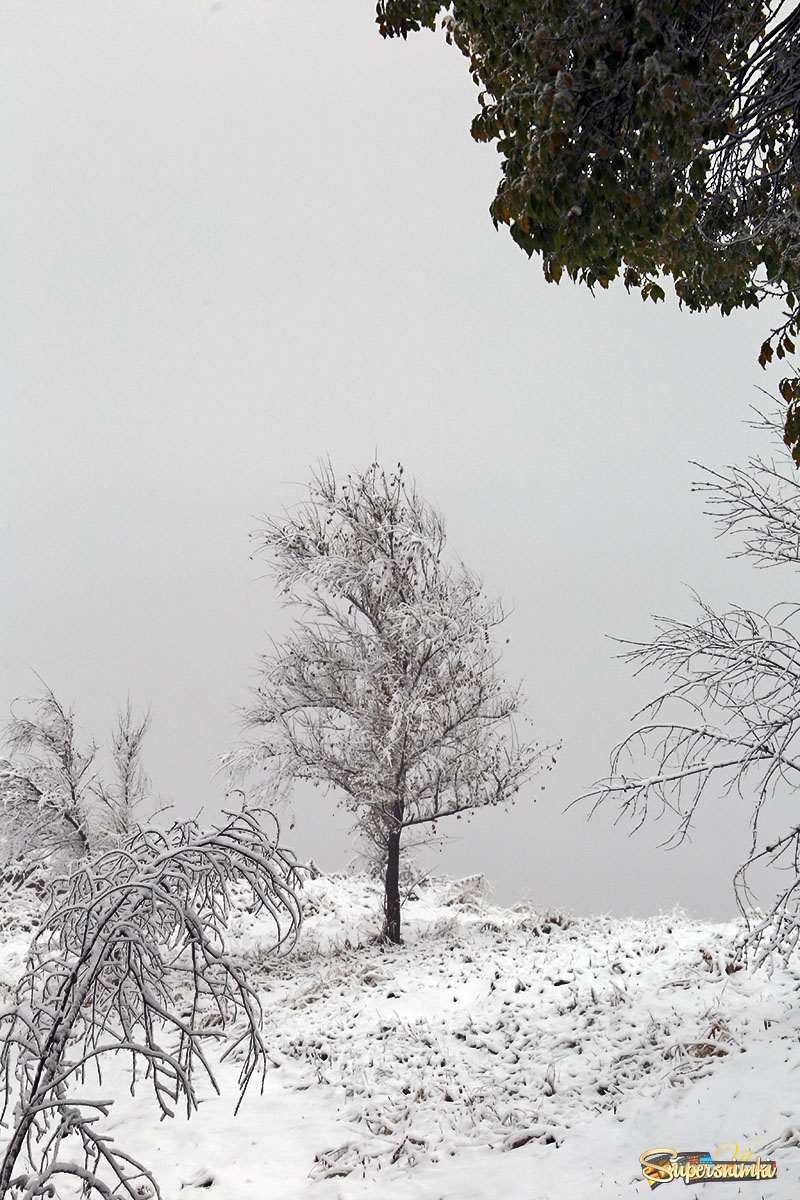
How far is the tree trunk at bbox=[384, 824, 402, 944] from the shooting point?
42.0 ft

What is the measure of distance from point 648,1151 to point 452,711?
7565 millimetres

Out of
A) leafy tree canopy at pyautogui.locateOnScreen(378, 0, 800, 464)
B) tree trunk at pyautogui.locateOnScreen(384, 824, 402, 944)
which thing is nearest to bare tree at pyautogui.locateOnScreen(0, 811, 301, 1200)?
leafy tree canopy at pyautogui.locateOnScreen(378, 0, 800, 464)

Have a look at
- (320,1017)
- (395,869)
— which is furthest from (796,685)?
(395,869)

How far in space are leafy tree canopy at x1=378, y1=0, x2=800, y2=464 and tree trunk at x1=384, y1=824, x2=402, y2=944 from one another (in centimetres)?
1042

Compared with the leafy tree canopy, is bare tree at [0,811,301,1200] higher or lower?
lower

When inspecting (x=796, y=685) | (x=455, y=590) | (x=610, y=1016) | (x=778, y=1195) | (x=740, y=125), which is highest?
(x=455, y=590)

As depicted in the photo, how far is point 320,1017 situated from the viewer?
957cm

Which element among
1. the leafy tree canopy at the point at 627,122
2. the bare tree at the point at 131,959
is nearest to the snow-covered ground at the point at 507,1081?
the bare tree at the point at 131,959

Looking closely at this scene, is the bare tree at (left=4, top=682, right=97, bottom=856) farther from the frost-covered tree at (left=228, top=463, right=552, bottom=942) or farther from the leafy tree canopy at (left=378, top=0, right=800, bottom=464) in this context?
the leafy tree canopy at (left=378, top=0, right=800, bottom=464)

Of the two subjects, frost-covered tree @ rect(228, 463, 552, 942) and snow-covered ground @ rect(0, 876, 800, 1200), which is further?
frost-covered tree @ rect(228, 463, 552, 942)

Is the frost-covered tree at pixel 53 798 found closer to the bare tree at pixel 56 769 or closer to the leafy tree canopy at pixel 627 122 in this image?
the bare tree at pixel 56 769

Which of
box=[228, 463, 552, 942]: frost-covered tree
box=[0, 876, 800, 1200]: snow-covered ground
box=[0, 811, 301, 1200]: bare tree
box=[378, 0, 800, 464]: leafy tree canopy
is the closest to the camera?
box=[0, 811, 301, 1200]: bare tree

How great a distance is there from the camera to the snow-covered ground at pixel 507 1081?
5996 mm

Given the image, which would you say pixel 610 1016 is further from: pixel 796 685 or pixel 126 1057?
pixel 126 1057
